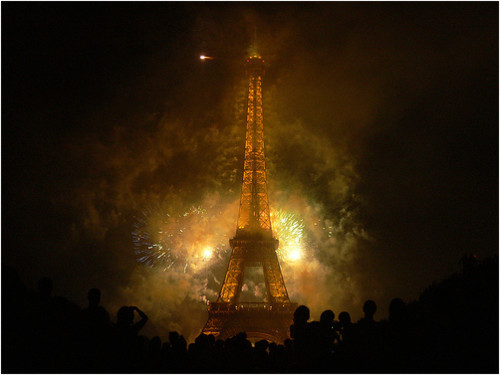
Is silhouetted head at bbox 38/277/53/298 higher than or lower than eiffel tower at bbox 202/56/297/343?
lower

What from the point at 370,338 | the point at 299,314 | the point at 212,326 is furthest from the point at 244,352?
the point at 212,326

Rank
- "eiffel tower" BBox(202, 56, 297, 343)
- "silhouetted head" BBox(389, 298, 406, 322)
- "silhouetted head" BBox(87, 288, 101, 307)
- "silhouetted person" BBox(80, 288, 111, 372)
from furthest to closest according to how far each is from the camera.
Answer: "eiffel tower" BBox(202, 56, 297, 343), "silhouetted head" BBox(87, 288, 101, 307), "silhouetted person" BBox(80, 288, 111, 372), "silhouetted head" BBox(389, 298, 406, 322)

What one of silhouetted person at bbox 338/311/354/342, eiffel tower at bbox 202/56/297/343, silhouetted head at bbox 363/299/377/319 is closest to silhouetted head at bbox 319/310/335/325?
silhouetted person at bbox 338/311/354/342

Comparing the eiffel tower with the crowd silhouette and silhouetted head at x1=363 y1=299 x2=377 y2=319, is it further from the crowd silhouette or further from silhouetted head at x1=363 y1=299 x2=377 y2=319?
silhouetted head at x1=363 y1=299 x2=377 y2=319

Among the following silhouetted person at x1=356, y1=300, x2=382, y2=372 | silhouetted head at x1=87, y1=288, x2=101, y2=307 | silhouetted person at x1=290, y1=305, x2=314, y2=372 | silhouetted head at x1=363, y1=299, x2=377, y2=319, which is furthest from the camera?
silhouetted head at x1=87, y1=288, x2=101, y2=307

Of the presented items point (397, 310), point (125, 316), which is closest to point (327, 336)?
point (397, 310)

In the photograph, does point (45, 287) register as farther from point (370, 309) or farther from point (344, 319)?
point (370, 309)
